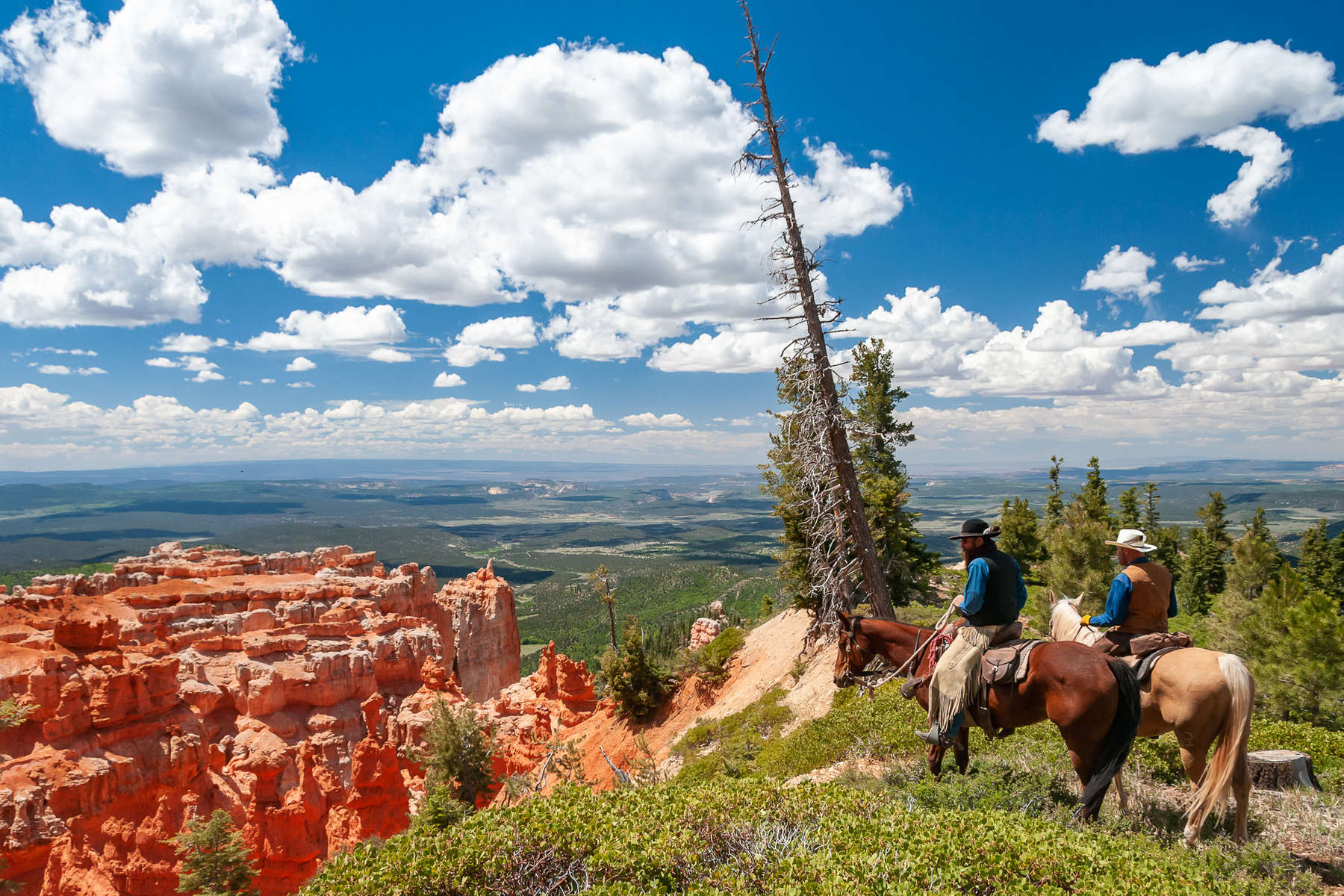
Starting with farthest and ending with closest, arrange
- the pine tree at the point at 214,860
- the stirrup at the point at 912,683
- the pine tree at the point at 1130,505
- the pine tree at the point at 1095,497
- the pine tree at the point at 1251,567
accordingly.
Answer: the pine tree at the point at 1130,505, the pine tree at the point at 1095,497, the pine tree at the point at 1251,567, the pine tree at the point at 214,860, the stirrup at the point at 912,683

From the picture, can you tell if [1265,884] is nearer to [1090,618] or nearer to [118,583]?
[1090,618]

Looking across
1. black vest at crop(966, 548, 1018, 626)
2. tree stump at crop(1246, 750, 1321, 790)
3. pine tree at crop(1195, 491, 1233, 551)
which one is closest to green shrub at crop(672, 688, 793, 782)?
black vest at crop(966, 548, 1018, 626)

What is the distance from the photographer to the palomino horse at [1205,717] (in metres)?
7.30

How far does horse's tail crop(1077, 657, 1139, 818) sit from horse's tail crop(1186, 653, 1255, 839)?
2.64 ft

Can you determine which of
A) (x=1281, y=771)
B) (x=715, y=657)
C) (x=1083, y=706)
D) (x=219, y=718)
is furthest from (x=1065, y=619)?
(x=219, y=718)

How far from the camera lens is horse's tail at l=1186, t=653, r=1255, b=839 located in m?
7.26

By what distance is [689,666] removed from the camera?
28.8m

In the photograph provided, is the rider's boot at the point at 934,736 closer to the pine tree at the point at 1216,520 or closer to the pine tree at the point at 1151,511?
the pine tree at the point at 1216,520

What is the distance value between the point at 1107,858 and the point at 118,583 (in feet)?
214

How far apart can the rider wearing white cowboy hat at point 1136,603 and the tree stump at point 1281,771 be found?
3.70 metres

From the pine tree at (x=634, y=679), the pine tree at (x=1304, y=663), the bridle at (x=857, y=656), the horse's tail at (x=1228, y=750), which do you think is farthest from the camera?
the pine tree at (x=634, y=679)

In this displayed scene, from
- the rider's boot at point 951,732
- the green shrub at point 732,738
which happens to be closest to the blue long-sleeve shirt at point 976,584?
the rider's boot at point 951,732

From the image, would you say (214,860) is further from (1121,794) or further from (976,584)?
(1121,794)

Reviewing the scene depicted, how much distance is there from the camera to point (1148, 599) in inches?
331
